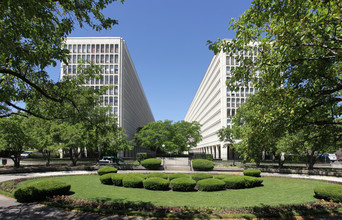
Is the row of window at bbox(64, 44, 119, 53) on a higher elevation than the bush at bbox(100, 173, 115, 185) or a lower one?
higher

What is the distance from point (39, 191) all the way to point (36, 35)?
7182 millimetres

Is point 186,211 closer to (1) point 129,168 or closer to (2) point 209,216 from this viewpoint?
(2) point 209,216

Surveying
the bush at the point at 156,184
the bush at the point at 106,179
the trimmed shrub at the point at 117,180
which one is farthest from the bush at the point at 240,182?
the bush at the point at 106,179

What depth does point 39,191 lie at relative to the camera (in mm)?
9672

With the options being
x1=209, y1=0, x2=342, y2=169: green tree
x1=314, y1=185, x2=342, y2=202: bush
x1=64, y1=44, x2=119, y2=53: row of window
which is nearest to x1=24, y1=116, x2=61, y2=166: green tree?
x1=209, y1=0, x2=342, y2=169: green tree

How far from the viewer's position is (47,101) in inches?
397

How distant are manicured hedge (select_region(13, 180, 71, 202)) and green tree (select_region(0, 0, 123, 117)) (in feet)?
11.9

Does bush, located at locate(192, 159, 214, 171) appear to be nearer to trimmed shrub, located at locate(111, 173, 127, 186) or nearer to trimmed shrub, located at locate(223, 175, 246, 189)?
trimmed shrub, located at locate(223, 175, 246, 189)

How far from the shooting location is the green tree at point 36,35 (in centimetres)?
519

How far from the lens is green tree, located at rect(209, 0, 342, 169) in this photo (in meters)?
5.31

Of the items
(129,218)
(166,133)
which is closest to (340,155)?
(166,133)

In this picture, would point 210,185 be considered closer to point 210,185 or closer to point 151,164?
point 210,185

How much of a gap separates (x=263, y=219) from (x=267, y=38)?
20.5ft

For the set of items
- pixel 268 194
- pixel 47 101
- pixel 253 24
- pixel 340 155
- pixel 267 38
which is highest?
pixel 253 24
